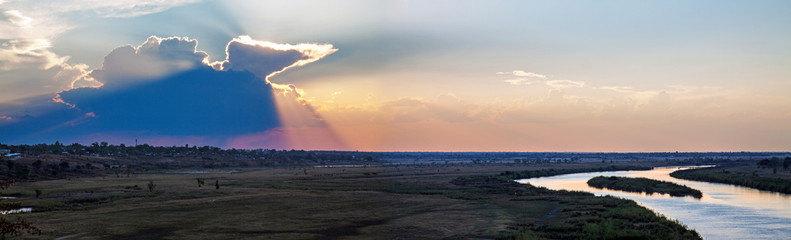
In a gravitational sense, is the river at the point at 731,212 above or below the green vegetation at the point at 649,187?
below

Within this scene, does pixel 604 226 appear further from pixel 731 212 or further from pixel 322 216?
pixel 731 212

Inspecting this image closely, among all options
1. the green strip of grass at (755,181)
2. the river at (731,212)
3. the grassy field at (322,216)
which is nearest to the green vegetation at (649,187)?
the river at (731,212)

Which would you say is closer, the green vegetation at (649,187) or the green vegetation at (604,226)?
the green vegetation at (604,226)

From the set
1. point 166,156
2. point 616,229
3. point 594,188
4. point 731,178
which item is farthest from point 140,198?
point 166,156

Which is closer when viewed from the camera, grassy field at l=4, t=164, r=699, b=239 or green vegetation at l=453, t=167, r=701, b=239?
green vegetation at l=453, t=167, r=701, b=239

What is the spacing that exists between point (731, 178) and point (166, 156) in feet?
527

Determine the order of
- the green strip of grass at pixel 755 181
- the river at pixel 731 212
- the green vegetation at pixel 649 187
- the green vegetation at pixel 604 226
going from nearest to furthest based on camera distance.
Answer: the green vegetation at pixel 604 226 < the river at pixel 731 212 < the green vegetation at pixel 649 187 < the green strip of grass at pixel 755 181

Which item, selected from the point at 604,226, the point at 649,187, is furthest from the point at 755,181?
the point at 604,226

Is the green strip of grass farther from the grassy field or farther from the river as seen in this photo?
the grassy field

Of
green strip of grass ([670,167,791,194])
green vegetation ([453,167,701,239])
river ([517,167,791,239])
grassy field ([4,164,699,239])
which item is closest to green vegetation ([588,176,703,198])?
river ([517,167,791,239])

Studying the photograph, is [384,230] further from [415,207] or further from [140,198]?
[140,198]

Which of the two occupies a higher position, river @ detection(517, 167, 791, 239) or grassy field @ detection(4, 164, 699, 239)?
grassy field @ detection(4, 164, 699, 239)

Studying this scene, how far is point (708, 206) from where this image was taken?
184 feet

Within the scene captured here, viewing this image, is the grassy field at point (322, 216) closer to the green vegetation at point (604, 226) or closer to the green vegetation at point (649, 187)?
the green vegetation at point (604, 226)
